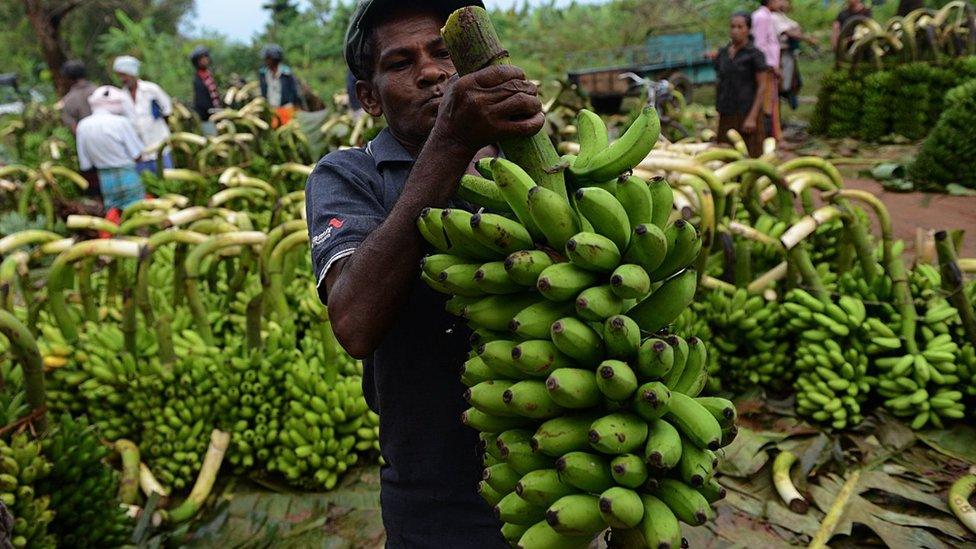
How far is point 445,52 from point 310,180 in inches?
16.7

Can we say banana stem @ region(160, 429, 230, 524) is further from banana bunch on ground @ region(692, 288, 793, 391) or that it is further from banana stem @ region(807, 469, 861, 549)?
banana stem @ region(807, 469, 861, 549)

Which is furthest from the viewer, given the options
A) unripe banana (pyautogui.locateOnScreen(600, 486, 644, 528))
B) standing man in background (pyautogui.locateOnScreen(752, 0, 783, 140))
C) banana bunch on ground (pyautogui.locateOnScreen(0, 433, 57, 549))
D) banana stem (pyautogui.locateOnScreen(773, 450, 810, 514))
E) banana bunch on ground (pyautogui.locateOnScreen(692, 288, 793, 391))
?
standing man in background (pyautogui.locateOnScreen(752, 0, 783, 140))

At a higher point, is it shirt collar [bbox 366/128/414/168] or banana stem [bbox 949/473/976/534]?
shirt collar [bbox 366/128/414/168]

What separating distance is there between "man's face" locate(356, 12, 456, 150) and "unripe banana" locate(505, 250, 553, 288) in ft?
1.88

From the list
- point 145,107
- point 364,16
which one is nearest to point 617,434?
point 364,16

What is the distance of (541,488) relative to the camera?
112 centimetres

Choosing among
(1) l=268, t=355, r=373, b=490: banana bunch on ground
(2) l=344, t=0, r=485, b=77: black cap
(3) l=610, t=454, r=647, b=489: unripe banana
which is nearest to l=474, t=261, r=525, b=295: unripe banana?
(3) l=610, t=454, r=647, b=489: unripe banana

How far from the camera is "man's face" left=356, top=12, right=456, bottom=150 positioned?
5.08 ft

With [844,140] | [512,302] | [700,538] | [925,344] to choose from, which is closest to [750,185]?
[925,344]

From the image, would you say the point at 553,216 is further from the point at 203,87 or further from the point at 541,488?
the point at 203,87

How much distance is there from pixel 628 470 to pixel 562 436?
0.12 m

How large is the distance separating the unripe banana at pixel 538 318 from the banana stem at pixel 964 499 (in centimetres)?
257

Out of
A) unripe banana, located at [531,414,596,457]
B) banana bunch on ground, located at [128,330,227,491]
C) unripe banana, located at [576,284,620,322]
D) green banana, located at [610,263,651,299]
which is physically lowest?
banana bunch on ground, located at [128,330,227,491]

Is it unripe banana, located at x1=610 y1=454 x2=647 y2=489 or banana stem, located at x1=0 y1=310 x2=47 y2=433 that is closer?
unripe banana, located at x1=610 y1=454 x2=647 y2=489
